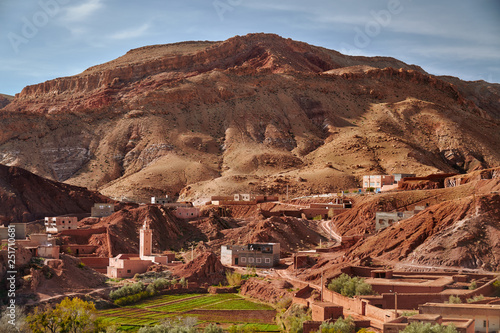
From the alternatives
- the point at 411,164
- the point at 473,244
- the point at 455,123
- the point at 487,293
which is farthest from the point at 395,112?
the point at 487,293

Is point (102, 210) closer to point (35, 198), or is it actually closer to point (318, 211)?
point (35, 198)

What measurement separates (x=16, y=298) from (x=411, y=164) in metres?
67.4

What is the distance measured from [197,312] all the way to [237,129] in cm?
6980

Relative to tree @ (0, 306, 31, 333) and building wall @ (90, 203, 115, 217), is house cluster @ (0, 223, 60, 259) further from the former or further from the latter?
building wall @ (90, 203, 115, 217)

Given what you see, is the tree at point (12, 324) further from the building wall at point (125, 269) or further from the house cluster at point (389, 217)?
the house cluster at point (389, 217)

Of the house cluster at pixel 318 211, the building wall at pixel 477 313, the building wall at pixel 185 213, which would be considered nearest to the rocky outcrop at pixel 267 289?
the building wall at pixel 477 313

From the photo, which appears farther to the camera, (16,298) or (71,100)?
(71,100)

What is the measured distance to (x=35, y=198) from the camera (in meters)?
81.2

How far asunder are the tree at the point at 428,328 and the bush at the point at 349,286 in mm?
11568

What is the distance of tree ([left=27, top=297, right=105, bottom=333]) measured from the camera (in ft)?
122

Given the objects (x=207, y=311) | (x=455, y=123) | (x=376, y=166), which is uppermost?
(x=455, y=123)

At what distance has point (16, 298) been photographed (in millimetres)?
45781

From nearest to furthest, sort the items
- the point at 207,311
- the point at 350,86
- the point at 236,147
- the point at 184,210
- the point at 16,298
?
1. the point at 16,298
2. the point at 207,311
3. the point at 184,210
4. the point at 236,147
5. the point at 350,86

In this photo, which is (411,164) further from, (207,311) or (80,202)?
(207,311)
